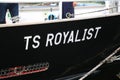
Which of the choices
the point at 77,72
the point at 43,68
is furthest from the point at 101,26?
the point at 43,68

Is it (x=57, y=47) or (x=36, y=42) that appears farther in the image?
(x=57, y=47)

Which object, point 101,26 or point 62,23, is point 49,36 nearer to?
point 62,23

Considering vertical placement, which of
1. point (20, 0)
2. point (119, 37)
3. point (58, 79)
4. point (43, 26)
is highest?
point (20, 0)

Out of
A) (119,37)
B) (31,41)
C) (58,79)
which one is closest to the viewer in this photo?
(31,41)

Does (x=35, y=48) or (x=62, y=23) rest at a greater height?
(x=62, y=23)

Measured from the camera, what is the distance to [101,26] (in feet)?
9.37

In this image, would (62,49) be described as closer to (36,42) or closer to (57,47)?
(57,47)

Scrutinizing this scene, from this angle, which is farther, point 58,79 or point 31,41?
point 58,79

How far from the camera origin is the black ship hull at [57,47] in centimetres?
245

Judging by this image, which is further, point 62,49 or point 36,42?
point 62,49

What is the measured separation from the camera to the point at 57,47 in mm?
2656

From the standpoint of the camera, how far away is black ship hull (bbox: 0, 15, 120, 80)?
245cm

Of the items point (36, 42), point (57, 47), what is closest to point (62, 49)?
point (57, 47)

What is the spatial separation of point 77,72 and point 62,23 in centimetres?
51
